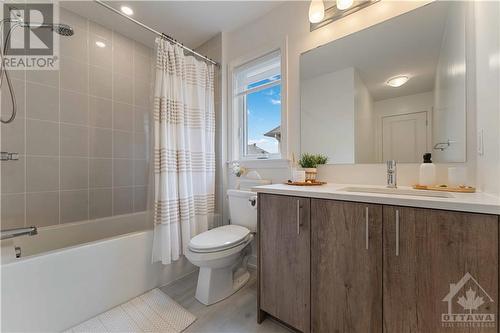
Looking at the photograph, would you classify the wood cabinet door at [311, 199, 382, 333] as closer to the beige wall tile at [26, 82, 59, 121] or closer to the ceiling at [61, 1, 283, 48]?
the ceiling at [61, 1, 283, 48]

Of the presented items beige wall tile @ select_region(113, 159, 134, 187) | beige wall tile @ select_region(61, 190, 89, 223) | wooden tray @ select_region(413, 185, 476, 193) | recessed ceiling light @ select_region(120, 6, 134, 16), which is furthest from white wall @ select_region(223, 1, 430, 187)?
beige wall tile @ select_region(61, 190, 89, 223)

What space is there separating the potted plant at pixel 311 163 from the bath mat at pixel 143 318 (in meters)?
1.29

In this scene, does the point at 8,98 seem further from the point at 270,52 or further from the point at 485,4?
the point at 485,4

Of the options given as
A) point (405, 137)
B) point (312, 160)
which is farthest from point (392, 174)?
point (312, 160)

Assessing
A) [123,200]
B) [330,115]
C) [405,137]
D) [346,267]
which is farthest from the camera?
[123,200]

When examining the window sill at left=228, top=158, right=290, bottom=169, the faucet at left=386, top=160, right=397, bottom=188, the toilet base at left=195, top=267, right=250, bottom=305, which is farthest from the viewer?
the window sill at left=228, top=158, right=290, bottom=169

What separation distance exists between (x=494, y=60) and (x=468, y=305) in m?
0.97

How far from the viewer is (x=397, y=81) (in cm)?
130

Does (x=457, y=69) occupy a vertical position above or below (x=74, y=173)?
above

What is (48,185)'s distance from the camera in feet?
5.75

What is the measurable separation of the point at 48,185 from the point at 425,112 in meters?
2.97

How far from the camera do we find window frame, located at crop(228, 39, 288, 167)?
5.91 ft

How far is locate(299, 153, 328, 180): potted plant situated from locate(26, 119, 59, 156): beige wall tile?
7.27 feet

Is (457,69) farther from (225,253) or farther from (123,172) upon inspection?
(123,172)
